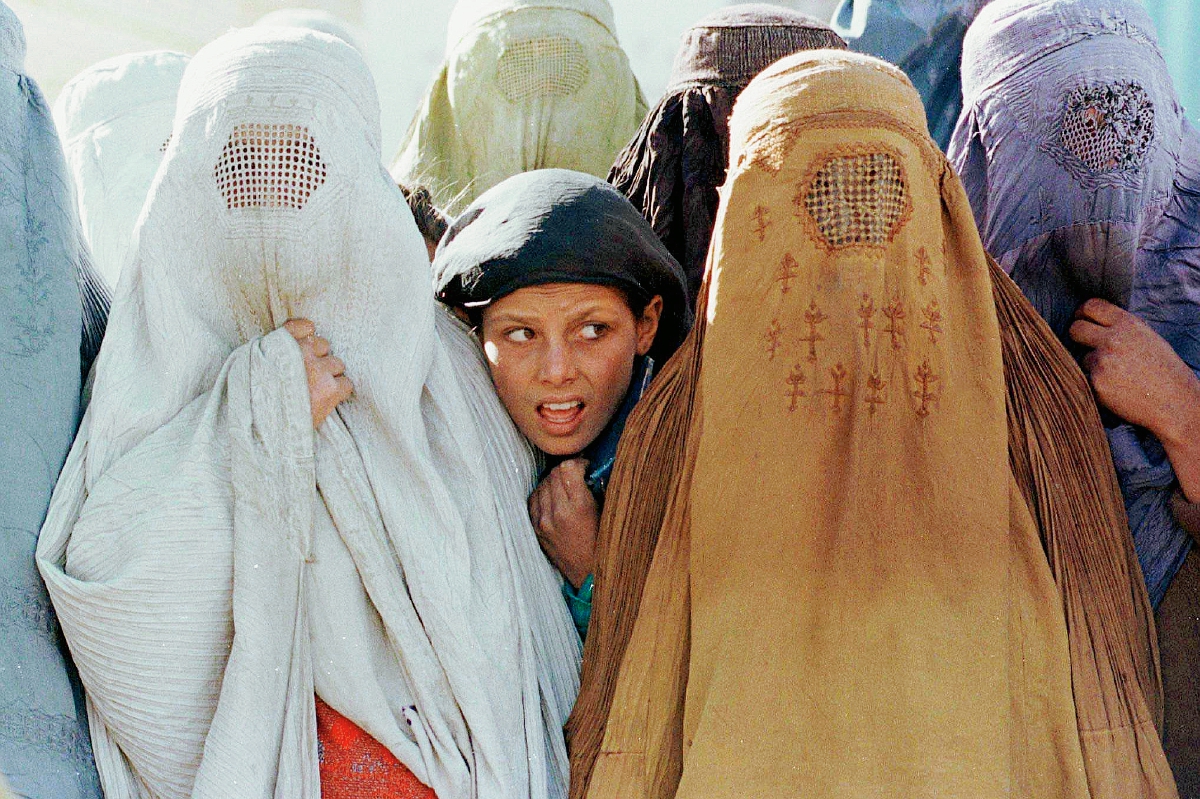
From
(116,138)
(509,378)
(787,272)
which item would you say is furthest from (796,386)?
(116,138)

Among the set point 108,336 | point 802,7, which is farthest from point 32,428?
point 802,7

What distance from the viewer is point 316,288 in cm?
217

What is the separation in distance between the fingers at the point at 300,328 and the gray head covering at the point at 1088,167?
3.65 ft

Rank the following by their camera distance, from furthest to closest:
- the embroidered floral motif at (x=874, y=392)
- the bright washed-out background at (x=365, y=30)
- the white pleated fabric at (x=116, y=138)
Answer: the bright washed-out background at (x=365, y=30) < the white pleated fabric at (x=116, y=138) < the embroidered floral motif at (x=874, y=392)

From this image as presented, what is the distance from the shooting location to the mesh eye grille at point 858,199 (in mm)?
2072

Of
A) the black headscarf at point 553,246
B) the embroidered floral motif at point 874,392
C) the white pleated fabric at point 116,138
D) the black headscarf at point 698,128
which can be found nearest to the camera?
the embroidered floral motif at point 874,392

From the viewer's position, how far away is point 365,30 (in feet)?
19.5

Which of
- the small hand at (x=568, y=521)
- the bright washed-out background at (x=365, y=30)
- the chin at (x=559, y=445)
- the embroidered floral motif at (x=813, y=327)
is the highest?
the embroidered floral motif at (x=813, y=327)

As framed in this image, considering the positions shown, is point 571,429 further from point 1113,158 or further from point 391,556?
point 1113,158

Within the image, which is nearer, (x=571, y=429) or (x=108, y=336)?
(x=108, y=336)

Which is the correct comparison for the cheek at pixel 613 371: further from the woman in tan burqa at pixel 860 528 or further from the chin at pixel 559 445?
the woman in tan burqa at pixel 860 528

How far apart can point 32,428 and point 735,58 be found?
4.88 ft

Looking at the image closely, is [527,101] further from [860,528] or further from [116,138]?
[860,528]

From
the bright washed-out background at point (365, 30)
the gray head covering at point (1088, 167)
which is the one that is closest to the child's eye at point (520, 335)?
the gray head covering at point (1088, 167)
